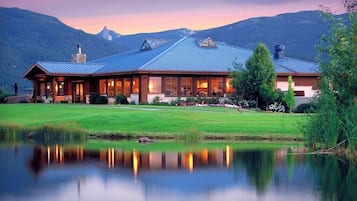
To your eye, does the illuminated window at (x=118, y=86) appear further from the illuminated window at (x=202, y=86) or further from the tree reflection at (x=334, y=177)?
the tree reflection at (x=334, y=177)

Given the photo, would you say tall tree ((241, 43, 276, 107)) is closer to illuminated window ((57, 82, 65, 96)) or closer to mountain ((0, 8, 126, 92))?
illuminated window ((57, 82, 65, 96))

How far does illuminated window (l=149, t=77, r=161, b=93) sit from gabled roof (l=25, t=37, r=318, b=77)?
121 cm

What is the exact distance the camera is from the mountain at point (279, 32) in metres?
126

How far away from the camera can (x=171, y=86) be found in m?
54.0

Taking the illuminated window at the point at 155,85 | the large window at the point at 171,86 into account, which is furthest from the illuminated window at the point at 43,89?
the large window at the point at 171,86

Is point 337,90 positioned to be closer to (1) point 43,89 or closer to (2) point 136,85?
(2) point 136,85

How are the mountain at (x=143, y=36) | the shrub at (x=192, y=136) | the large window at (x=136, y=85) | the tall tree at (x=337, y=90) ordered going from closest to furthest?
the tall tree at (x=337, y=90)
the shrub at (x=192, y=136)
the large window at (x=136, y=85)
the mountain at (x=143, y=36)

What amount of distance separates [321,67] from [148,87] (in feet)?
101

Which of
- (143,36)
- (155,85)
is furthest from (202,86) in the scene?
(143,36)

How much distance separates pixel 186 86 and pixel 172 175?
3425 cm

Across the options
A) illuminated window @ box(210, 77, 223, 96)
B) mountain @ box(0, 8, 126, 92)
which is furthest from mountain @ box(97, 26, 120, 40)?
illuminated window @ box(210, 77, 223, 96)

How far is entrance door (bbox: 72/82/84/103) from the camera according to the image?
61.3 meters

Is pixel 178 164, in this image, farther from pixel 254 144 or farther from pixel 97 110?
pixel 97 110

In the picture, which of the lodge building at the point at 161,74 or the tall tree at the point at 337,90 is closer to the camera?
the tall tree at the point at 337,90
